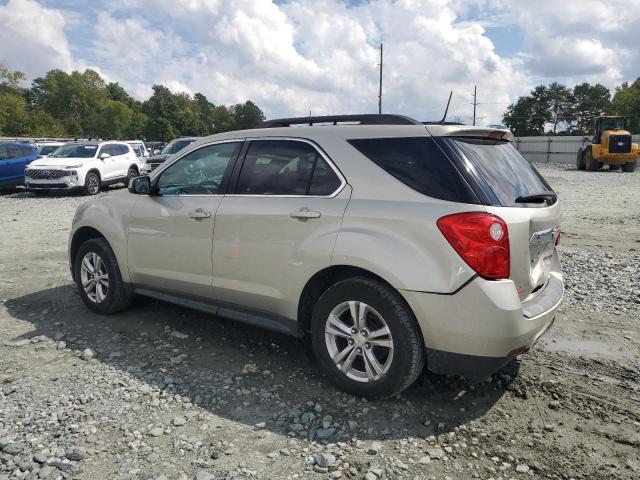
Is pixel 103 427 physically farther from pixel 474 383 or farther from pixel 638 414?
pixel 638 414

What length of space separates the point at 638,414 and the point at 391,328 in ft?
5.49

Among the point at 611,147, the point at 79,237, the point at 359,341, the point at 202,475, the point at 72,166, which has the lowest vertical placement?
the point at 202,475

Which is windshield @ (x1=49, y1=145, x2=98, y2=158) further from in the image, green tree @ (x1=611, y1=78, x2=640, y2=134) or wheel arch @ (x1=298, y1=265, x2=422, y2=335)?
green tree @ (x1=611, y1=78, x2=640, y2=134)

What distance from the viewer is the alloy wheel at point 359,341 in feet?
10.7

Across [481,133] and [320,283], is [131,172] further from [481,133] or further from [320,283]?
[481,133]

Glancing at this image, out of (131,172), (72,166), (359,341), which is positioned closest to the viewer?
(359,341)

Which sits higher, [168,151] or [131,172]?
[168,151]

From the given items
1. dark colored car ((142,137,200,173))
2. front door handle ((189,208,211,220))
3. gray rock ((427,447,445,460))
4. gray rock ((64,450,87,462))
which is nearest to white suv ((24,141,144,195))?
dark colored car ((142,137,200,173))

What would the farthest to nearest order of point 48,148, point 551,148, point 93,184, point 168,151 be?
point 551,148
point 48,148
point 168,151
point 93,184

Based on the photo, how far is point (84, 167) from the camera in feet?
56.1

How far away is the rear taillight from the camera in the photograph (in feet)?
9.55

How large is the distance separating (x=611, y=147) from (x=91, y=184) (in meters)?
26.1

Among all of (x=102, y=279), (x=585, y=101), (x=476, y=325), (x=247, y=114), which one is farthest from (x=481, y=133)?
(x=247, y=114)

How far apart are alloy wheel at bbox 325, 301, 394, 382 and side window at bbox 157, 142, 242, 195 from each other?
5.06ft
